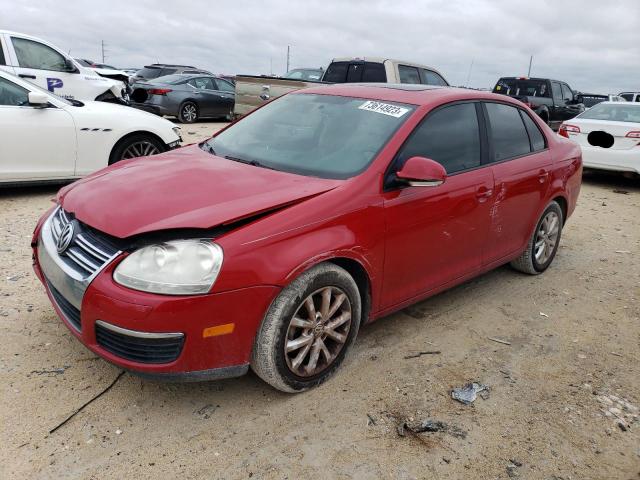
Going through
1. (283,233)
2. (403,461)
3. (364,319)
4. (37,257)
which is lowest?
(403,461)

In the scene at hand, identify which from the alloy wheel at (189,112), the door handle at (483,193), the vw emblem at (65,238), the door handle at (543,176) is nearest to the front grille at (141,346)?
the vw emblem at (65,238)

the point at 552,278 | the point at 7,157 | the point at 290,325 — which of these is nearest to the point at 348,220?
the point at 290,325

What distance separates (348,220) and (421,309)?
1.51 m

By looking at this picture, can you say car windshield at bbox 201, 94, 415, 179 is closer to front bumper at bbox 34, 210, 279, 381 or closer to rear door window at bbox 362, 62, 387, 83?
front bumper at bbox 34, 210, 279, 381

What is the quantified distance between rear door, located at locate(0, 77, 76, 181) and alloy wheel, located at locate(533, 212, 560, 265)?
511 cm

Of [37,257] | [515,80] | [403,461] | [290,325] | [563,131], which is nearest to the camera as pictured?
[403,461]

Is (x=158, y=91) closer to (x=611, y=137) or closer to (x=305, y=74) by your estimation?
(x=305, y=74)

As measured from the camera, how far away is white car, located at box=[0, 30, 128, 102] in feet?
28.1

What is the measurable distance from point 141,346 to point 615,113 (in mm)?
9879

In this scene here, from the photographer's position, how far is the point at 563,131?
9703 millimetres

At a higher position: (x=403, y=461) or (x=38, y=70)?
(x=38, y=70)

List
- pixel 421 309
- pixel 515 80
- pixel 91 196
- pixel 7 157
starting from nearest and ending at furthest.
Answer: pixel 91 196, pixel 421 309, pixel 7 157, pixel 515 80

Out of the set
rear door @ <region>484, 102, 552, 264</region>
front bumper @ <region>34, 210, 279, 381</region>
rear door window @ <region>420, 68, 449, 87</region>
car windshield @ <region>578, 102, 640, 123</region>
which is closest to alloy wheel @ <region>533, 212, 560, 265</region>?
rear door @ <region>484, 102, 552, 264</region>

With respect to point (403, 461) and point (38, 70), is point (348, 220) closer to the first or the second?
point (403, 461)
